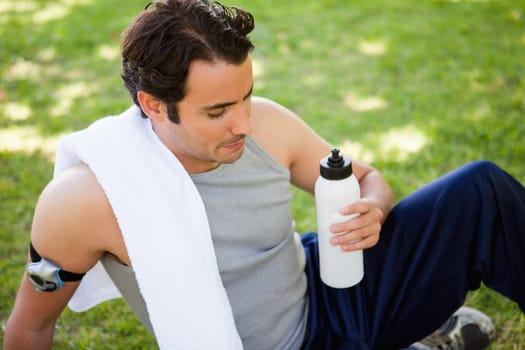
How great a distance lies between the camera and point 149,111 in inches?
66.5

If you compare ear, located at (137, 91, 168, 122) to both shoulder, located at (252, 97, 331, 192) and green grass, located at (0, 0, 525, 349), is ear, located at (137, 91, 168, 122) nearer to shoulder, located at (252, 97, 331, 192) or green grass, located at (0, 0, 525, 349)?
shoulder, located at (252, 97, 331, 192)

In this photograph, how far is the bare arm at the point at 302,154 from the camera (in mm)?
1715

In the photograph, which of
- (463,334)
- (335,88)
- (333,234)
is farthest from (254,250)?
(335,88)

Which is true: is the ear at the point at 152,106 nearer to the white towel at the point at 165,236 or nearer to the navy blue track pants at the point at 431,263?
the white towel at the point at 165,236

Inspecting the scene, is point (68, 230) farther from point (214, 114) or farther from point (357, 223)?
point (357, 223)

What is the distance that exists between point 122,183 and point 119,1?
4.22 meters

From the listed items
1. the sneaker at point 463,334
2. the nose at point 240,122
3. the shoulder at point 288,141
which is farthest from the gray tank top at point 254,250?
the sneaker at point 463,334

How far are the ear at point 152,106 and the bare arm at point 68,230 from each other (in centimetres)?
23

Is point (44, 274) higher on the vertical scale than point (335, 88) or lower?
higher

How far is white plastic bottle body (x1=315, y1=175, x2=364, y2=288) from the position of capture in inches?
63.8

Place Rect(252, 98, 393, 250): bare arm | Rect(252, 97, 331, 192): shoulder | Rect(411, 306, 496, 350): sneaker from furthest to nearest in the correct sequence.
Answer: Rect(411, 306, 496, 350): sneaker < Rect(252, 97, 331, 192): shoulder < Rect(252, 98, 393, 250): bare arm

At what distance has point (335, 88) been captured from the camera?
12.8 feet

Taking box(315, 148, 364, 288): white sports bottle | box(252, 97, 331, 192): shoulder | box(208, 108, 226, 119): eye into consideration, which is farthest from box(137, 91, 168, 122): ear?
box(315, 148, 364, 288): white sports bottle

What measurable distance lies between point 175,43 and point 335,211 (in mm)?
602
